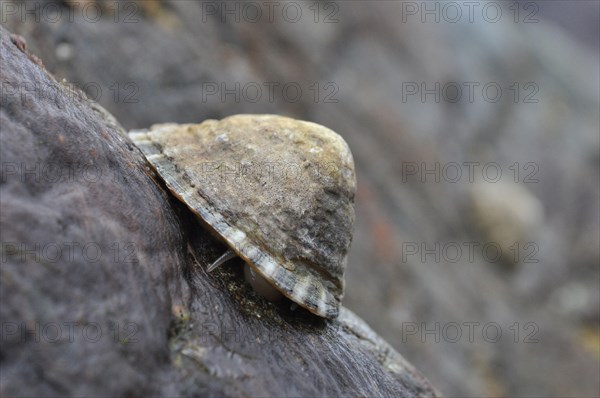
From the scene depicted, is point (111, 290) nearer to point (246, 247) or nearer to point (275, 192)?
point (246, 247)

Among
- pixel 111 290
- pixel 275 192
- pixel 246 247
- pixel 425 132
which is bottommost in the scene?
pixel 111 290

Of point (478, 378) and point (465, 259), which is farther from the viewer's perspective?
point (465, 259)

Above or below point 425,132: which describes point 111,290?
below

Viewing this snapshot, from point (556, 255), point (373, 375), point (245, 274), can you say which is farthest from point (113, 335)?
point (556, 255)

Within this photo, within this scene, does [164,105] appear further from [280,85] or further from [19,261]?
[19,261]

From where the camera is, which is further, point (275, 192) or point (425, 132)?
point (425, 132)

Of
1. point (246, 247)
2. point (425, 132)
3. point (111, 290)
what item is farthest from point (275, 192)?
point (425, 132)
